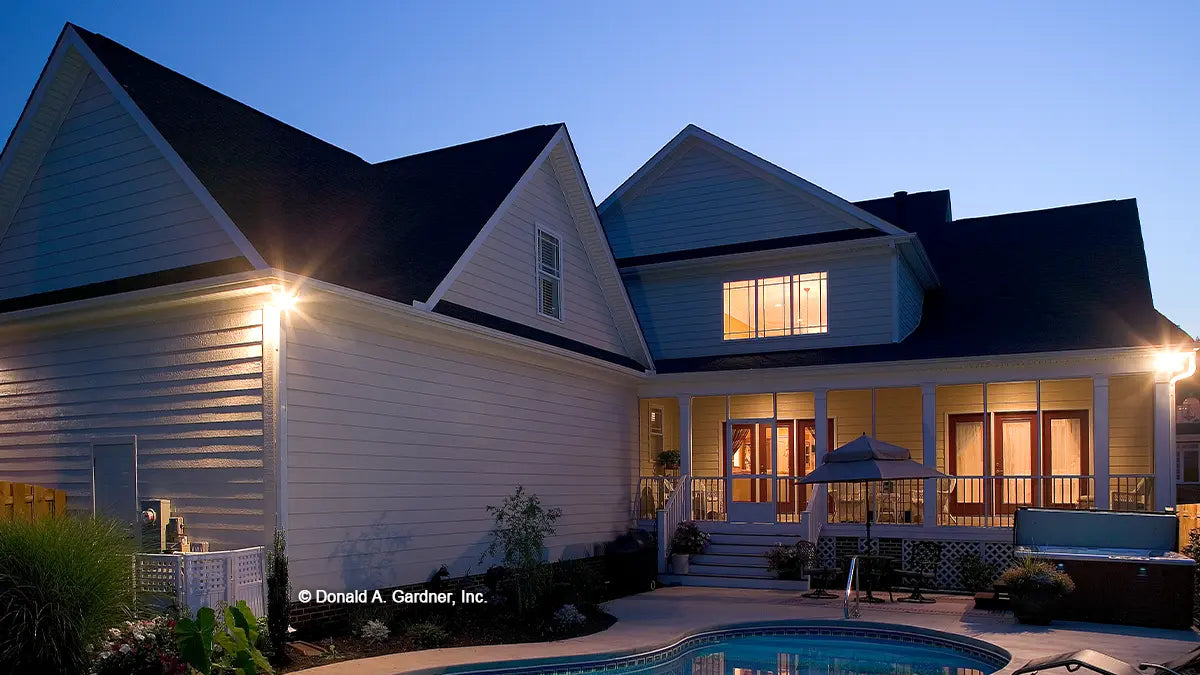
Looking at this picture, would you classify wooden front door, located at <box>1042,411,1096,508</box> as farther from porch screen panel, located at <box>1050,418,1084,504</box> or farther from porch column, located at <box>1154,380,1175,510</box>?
porch column, located at <box>1154,380,1175,510</box>

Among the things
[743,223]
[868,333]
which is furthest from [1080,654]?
[743,223]

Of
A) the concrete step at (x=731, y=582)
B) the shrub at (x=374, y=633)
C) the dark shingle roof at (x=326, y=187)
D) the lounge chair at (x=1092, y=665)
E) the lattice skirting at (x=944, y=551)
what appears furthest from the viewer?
the concrete step at (x=731, y=582)

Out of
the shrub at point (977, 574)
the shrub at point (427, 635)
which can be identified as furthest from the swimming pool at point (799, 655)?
the shrub at point (977, 574)

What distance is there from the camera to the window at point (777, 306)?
2019cm

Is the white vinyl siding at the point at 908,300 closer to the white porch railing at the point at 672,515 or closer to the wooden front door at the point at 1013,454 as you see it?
the wooden front door at the point at 1013,454

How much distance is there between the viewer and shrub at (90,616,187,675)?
850 centimetres

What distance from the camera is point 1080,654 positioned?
24.5 ft

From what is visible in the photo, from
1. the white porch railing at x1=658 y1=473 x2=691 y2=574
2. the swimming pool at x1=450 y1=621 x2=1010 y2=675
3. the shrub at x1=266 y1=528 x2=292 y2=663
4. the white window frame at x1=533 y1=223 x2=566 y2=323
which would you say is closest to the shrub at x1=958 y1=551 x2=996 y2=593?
the swimming pool at x1=450 y1=621 x2=1010 y2=675

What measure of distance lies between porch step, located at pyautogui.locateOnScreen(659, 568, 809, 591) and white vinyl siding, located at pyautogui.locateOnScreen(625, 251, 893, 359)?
5.05m

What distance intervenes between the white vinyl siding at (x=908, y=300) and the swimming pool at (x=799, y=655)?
8.21 m

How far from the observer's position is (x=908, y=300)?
20.0 metres

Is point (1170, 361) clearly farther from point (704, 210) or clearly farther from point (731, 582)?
point (704, 210)

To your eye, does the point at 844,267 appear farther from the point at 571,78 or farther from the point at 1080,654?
the point at 571,78

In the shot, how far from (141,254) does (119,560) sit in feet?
14.7
